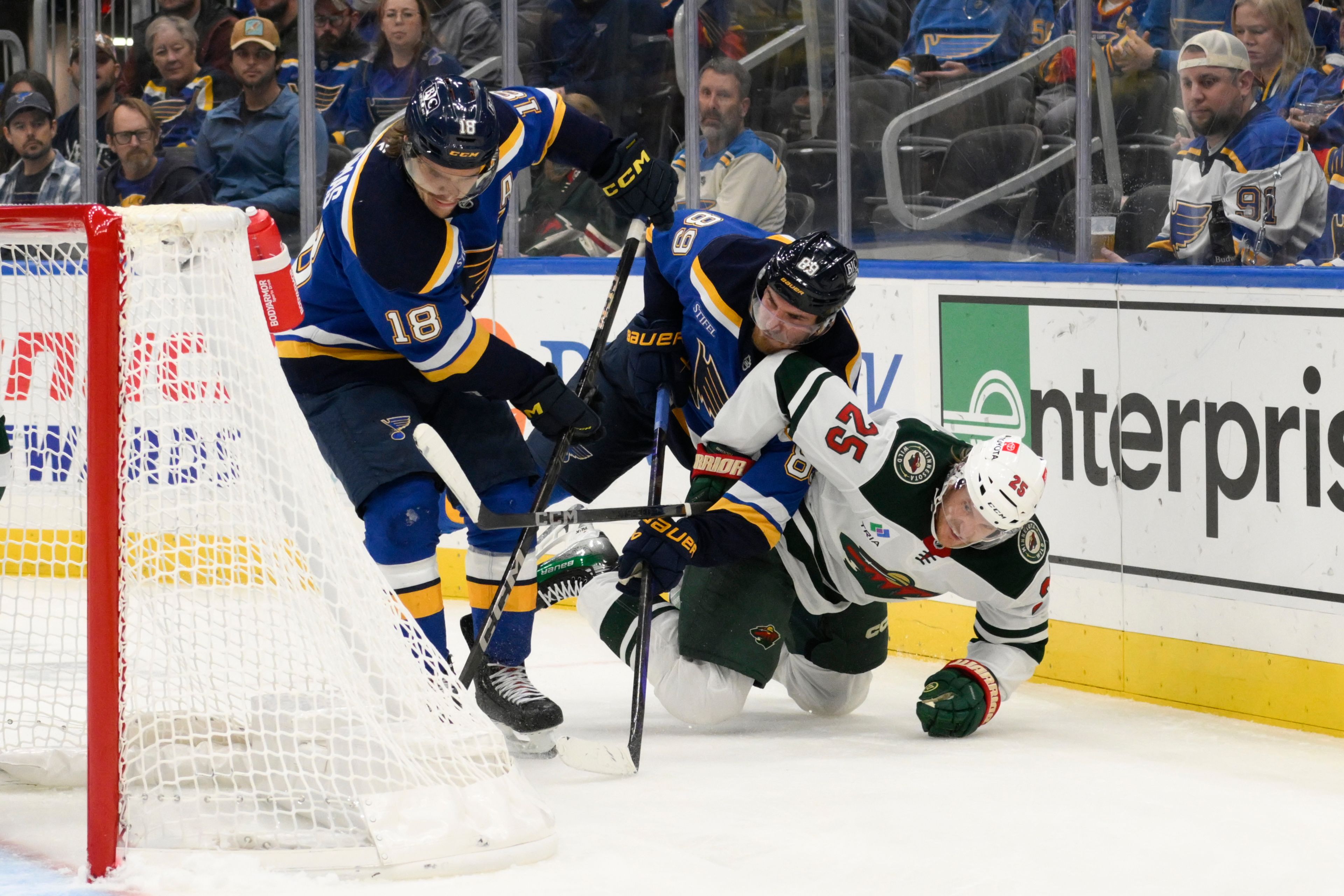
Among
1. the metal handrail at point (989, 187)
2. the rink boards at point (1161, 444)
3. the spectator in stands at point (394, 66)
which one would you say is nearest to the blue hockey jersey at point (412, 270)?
the rink boards at point (1161, 444)

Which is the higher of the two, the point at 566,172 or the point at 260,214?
the point at 566,172

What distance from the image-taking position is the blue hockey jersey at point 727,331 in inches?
125

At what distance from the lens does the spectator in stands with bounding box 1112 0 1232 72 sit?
3.54m

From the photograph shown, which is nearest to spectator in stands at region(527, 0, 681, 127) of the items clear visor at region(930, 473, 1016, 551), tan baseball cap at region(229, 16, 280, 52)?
tan baseball cap at region(229, 16, 280, 52)

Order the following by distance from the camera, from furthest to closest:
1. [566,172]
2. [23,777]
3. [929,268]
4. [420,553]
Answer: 1. [566,172]
2. [929,268]
3. [420,553]
4. [23,777]

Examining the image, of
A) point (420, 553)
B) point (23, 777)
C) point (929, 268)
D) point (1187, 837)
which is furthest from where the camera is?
point (929, 268)

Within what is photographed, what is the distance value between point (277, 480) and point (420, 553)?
0.56 m

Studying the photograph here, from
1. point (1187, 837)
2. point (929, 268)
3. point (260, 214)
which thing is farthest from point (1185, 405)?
point (260, 214)

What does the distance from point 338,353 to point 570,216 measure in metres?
2.00

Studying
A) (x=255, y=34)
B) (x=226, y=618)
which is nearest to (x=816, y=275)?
(x=226, y=618)

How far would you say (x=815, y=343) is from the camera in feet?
10.5

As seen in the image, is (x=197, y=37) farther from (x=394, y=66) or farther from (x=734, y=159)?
(x=734, y=159)

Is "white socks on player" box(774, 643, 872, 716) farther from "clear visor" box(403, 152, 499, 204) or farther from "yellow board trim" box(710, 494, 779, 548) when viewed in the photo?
"clear visor" box(403, 152, 499, 204)

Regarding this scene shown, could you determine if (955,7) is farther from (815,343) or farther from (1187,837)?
Result: (1187,837)
